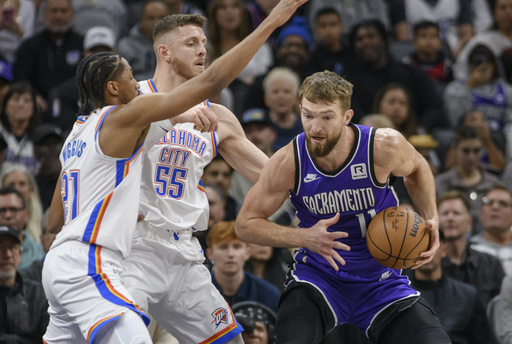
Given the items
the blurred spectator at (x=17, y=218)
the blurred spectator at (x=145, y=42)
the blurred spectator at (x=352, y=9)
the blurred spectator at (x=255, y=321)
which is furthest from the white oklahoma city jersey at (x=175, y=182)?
the blurred spectator at (x=352, y=9)

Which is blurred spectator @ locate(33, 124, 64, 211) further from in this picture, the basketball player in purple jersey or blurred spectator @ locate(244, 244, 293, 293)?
the basketball player in purple jersey

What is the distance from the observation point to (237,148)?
6.17m

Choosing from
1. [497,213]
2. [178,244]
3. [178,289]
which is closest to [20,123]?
[178,244]

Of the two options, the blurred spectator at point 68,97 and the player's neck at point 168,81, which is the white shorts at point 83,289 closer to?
the player's neck at point 168,81

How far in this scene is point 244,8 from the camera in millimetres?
11555

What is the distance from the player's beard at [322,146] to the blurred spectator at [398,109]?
5.28 metres

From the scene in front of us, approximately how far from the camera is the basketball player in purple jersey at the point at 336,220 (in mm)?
5285

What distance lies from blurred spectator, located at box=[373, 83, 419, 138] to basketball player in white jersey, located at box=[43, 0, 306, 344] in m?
5.82

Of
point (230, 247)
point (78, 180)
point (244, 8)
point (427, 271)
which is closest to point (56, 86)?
point (244, 8)

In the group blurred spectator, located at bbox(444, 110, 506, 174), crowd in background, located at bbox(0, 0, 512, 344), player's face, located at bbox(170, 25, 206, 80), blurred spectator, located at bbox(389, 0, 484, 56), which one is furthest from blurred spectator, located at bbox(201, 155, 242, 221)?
blurred spectator, located at bbox(389, 0, 484, 56)

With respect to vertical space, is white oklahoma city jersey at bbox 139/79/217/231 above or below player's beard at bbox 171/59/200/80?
below

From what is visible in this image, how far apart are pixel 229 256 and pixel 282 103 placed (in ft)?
10.5

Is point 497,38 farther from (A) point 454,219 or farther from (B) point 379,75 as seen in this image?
(A) point 454,219

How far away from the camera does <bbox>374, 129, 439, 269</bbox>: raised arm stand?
5.40m
